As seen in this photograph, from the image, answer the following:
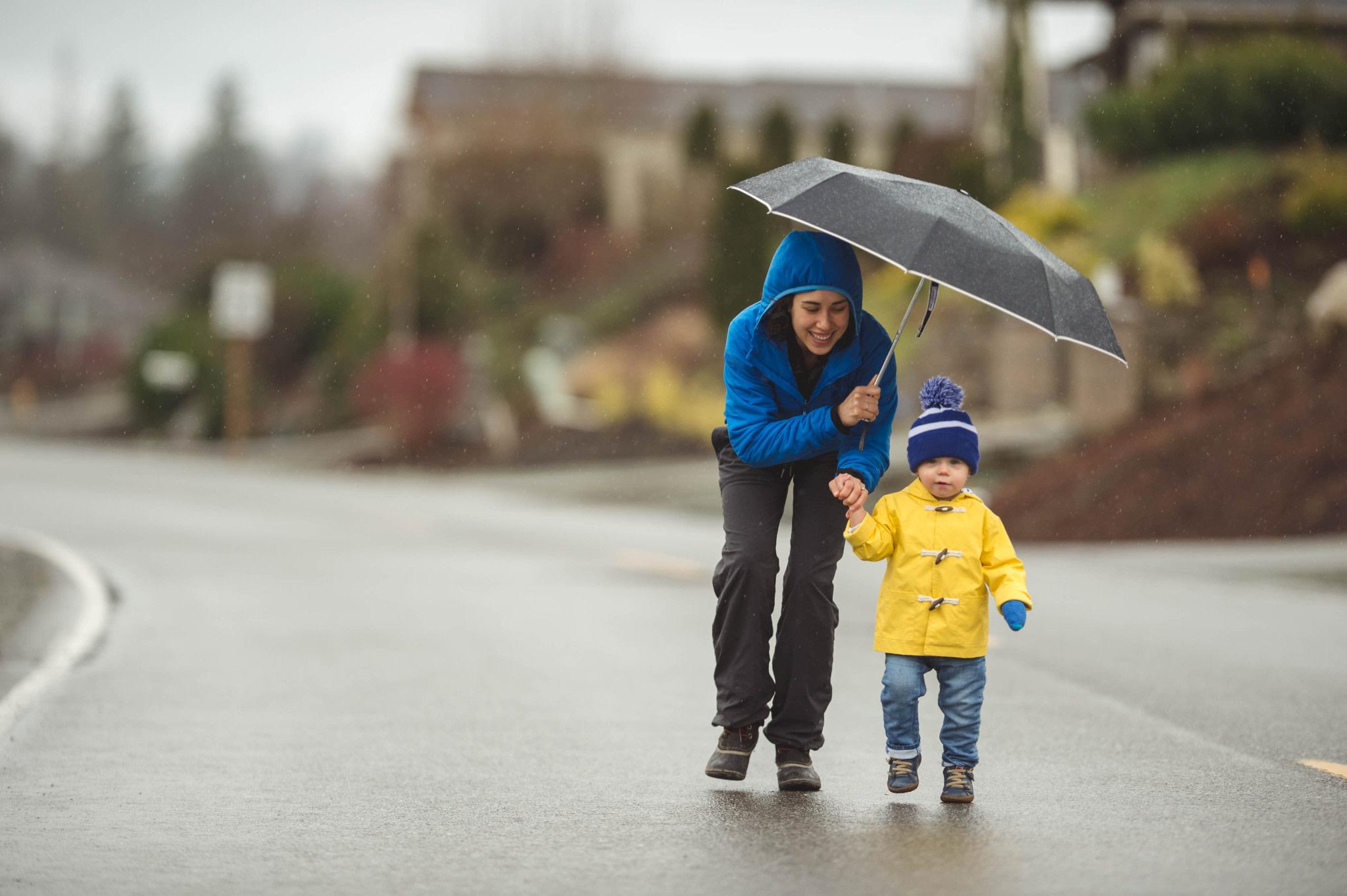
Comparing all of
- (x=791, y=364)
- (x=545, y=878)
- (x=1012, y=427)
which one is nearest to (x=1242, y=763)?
(x=791, y=364)

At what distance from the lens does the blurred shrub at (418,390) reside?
116ft

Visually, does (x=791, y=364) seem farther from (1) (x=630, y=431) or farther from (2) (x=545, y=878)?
(1) (x=630, y=431)

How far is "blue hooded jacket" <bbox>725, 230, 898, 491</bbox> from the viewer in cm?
563

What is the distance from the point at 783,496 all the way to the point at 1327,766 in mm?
2036

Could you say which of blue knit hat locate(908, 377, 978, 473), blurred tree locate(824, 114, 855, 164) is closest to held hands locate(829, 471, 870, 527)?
blue knit hat locate(908, 377, 978, 473)

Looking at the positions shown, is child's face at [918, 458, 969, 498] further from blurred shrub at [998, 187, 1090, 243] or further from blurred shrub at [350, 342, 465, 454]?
blurred shrub at [350, 342, 465, 454]

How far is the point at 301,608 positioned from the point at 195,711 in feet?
13.5

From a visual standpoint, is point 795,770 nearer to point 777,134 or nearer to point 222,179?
point 777,134

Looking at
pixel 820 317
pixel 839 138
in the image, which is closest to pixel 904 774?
pixel 820 317

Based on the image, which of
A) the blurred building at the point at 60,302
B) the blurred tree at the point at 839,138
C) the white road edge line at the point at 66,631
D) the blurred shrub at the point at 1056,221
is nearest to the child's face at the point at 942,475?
the white road edge line at the point at 66,631

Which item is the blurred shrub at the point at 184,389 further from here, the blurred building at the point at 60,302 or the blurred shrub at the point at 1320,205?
the blurred building at the point at 60,302

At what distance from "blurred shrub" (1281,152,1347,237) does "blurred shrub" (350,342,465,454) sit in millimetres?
16331

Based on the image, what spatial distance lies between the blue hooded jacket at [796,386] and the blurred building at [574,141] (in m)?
43.9

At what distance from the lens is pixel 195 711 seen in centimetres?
758
